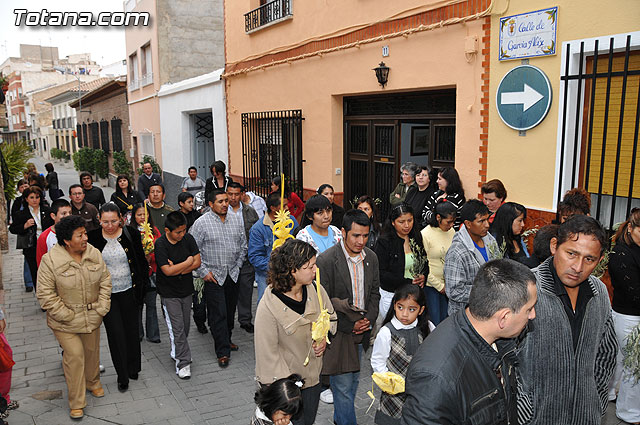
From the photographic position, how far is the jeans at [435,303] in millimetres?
5547

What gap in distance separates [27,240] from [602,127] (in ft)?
27.3

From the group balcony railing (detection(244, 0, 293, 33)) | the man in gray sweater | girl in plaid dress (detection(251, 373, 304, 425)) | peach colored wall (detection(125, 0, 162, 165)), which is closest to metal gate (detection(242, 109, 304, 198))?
balcony railing (detection(244, 0, 293, 33))

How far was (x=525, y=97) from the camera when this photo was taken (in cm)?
627

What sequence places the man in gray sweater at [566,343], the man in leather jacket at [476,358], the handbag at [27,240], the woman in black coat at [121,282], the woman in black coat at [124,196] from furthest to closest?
the woman in black coat at [124,196] < the handbag at [27,240] < the woman in black coat at [121,282] < the man in gray sweater at [566,343] < the man in leather jacket at [476,358]

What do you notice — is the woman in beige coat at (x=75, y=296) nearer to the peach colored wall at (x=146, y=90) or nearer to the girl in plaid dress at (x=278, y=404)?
the girl in plaid dress at (x=278, y=404)

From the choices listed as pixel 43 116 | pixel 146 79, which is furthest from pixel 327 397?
pixel 43 116

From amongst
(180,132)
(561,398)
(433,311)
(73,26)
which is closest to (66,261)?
(433,311)

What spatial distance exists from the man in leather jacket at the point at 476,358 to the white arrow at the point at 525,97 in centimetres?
452

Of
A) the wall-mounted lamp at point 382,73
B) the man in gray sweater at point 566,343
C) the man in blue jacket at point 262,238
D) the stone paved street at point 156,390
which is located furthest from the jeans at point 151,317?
the man in gray sweater at point 566,343

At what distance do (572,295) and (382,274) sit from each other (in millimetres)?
2384

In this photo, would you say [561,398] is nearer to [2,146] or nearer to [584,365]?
[584,365]

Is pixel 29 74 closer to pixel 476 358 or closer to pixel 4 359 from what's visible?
pixel 4 359

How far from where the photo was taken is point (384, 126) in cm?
912

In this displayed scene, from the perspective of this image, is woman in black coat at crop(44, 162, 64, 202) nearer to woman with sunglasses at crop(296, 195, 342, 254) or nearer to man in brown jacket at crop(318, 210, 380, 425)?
woman with sunglasses at crop(296, 195, 342, 254)
